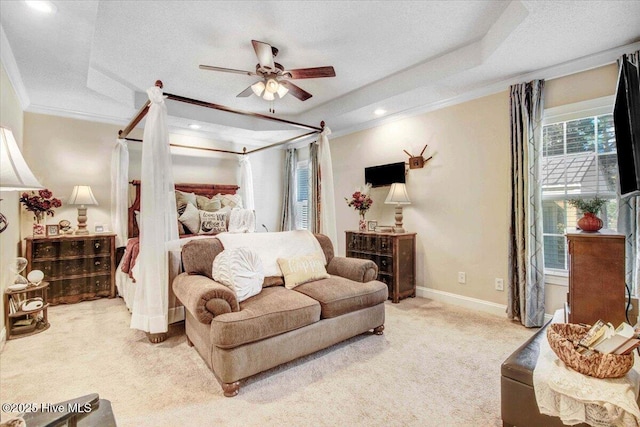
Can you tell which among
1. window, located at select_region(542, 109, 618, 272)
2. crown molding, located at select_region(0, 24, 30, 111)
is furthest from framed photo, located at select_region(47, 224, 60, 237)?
window, located at select_region(542, 109, 618, 272)

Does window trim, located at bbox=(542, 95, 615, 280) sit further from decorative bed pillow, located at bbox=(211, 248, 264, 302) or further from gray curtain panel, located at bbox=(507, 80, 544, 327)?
decorative bed pillow, located at bbox=(211, 248, 264, 302)

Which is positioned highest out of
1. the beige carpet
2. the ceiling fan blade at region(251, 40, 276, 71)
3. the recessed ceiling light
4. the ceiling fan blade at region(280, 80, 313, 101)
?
the recessed ceiling light

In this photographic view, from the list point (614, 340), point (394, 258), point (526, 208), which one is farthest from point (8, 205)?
point (526, 208)

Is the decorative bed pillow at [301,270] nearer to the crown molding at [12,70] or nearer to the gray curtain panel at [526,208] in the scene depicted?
the gray curtain panel at [526,208]

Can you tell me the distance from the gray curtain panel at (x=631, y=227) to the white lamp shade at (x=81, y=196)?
19.2 ft

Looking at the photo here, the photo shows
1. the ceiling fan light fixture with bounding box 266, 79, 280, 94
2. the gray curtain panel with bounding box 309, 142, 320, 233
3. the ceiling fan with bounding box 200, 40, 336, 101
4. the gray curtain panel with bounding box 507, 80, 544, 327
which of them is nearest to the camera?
A: the ceiling fan with bounding box 200, 40, 336, 101

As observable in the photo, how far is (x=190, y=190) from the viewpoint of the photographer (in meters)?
5.16

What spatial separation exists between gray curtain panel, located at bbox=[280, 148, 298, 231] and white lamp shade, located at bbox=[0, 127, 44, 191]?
4858 millimetres

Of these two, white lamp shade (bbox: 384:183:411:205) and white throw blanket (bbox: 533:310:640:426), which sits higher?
white lamp shade (bbox: 384:183:411:205)

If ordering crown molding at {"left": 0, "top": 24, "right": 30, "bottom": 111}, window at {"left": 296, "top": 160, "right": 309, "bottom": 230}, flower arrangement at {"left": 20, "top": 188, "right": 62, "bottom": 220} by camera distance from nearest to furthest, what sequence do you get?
crown molding at {"left": 0, "top": 24, "right": 30, "bottom": 111} < flower arrangement at {"left": 20, "top": 188, "right": 62, "bottom": 220} < window at {"left": 296, "top": 160, "right": 309, "bottom": 230}

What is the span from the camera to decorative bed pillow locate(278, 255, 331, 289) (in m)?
2.79

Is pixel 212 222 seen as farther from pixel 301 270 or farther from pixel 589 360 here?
pixel 589 360

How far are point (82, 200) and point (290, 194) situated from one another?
132 inches

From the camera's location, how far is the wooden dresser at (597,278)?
178 cm
